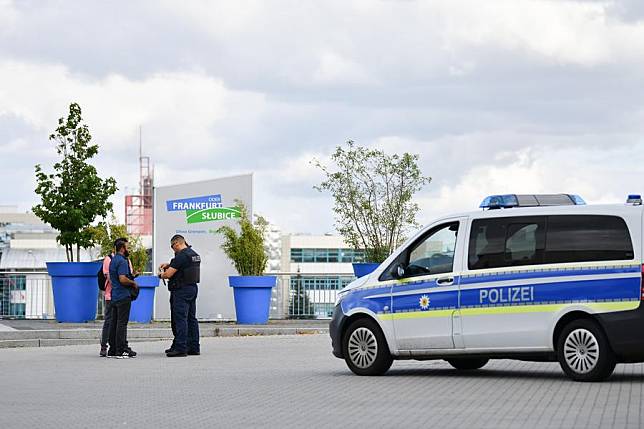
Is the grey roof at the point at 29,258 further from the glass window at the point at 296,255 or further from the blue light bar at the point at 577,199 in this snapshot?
the blue light bar at the point at 577,199

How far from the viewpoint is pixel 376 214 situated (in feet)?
109

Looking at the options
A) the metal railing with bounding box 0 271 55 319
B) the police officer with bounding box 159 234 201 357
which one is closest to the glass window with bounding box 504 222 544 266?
the police officer with bounding box 159 234 201 357

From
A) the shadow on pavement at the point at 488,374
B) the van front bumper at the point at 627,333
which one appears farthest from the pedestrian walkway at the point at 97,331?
the van front bumper at the point at 627,333

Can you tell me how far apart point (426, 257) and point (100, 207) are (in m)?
15.9

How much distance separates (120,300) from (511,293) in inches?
319

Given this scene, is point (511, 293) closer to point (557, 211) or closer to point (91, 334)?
point (557, 211)

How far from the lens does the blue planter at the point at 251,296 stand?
99.1ft

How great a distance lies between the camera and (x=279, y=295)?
33.1 m

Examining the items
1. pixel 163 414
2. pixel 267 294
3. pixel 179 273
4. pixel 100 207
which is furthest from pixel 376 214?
pixel 163 414

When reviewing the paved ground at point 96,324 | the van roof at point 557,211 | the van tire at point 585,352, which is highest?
the van roof at point 557,211

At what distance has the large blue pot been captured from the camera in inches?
1150

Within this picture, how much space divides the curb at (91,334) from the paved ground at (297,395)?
4.51 meters

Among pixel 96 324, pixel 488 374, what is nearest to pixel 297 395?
pixel 488 374

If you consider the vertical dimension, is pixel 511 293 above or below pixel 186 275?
below
